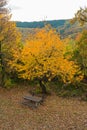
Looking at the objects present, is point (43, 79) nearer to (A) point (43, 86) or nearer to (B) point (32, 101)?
(A) point (43, 86)

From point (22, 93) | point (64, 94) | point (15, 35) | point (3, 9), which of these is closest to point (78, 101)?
point (64, 94)

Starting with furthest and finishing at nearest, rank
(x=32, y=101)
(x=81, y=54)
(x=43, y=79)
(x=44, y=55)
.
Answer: (x=81, y=54)
(x=43, y=79)
(x=44, y=55)
(x=32, y=101)

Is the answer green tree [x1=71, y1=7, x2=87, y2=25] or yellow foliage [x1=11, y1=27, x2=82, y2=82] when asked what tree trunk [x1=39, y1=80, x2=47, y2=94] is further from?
green tree [x1=71, y1=7, x2=87, y2=25]

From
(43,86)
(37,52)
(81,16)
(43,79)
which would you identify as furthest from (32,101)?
(81,16)

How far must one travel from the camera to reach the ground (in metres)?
25.2

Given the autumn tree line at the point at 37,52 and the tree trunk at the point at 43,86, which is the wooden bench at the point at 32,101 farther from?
the tree trunk at the point at 43,86

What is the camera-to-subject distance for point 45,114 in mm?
28156

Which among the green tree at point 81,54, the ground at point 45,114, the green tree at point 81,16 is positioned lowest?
the ground at point 45,114

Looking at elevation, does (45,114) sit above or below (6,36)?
below

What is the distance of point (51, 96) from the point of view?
34.5 metres

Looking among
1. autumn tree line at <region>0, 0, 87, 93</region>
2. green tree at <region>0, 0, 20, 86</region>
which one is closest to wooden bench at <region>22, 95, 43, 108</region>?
autumn tree line at <region>0, 0, 87, 93</region>

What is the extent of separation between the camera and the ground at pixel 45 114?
993 inches

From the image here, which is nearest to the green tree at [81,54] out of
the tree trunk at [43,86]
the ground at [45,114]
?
the ground at [45,114]

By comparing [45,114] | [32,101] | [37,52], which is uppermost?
[37,52]
